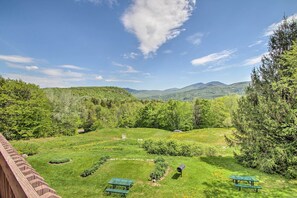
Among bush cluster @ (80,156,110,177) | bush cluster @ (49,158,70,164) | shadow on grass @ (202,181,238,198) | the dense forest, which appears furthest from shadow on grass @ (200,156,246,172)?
bush cluster @ (49,158,70,164)

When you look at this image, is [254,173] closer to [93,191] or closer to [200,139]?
[93,191]

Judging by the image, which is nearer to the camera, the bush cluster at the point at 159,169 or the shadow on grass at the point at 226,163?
the bush cluster at the point at 159,169

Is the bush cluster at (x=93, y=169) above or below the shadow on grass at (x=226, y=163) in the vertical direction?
above

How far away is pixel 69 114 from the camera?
4744 cm

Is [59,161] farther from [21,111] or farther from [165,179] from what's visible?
[21,111]

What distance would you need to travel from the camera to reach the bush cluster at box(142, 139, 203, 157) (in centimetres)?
1838

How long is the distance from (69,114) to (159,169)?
132 ft

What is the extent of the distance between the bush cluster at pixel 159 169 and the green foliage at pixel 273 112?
7576mm

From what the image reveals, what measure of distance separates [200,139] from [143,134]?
1338 cm

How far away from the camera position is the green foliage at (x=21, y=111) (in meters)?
30.7

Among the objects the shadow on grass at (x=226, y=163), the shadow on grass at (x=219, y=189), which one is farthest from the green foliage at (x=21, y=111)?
the shadow on grass at (x=219, y=189)

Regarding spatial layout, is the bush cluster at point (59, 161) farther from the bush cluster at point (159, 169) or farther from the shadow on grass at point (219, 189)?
the shadow on grass at point (219, 189)

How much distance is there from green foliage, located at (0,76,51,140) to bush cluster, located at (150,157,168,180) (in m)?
28.2

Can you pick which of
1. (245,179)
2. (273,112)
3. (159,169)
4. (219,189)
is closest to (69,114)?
(159,169)
